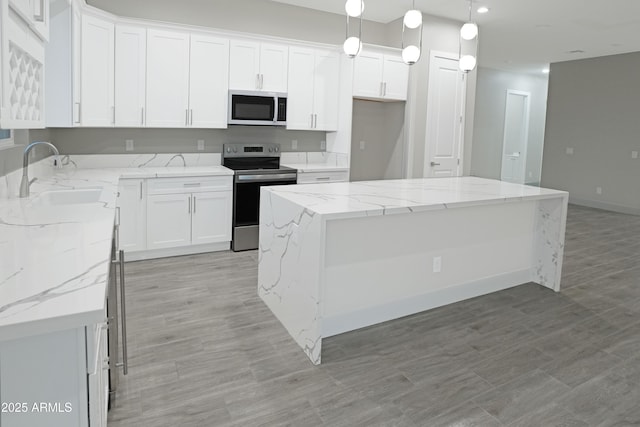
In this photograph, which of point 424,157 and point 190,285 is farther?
point 424,157

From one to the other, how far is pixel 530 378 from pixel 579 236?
4.19 m

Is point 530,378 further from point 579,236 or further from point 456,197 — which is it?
point 579,236

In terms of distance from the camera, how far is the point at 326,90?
5.41 metres

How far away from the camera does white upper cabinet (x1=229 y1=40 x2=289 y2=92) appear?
4805 mm

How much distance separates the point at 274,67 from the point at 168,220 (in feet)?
6.81

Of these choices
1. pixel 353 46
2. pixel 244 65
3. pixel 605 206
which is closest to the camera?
pixel 353 46

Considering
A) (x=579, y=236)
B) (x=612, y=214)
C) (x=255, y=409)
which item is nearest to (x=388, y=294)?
(x=255, y=409)

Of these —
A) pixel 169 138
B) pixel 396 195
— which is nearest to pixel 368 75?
pixel 169 138

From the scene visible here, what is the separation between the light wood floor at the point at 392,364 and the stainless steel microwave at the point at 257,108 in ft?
6.15

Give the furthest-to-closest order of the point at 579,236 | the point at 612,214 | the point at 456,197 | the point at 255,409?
1. the point at 612,214
2. the point at 579,236
3. the point at 456,197
4. the point at 255,409

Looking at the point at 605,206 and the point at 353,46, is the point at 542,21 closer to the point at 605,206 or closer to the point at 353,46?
the point at 353,46

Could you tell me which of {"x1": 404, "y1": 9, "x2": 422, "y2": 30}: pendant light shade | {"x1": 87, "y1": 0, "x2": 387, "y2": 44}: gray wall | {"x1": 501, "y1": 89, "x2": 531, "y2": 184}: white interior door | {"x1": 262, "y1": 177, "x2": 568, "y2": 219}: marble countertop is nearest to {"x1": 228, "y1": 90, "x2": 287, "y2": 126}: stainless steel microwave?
{"x1": 87, "y1": 0, "x2": 387, "y2": 44}: gray wall

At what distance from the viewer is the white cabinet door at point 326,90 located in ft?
17.5

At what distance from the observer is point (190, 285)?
3771 mm
